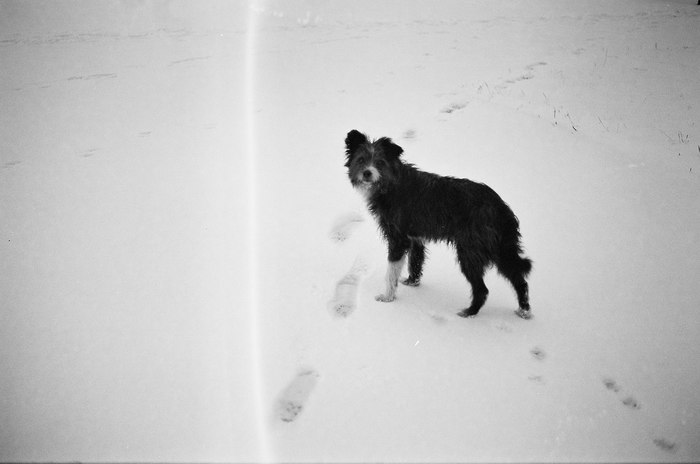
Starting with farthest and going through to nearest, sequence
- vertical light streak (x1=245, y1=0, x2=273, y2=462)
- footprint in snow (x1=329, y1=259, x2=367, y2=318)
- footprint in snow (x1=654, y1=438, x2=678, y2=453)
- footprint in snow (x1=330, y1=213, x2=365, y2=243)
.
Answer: footprint in snow (x1=330, y1=213, x2=365, y2=243)
footprint in snow (x1=329, y1=259, x2=367, y2=318)
vertical light streak (x1=245, y1=0, x2=273, y2=462)
footprint in snow (x1=654, y1=438, x2=678, y2=453)

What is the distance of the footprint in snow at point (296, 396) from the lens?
2.65 meters

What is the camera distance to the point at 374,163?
3564 mm

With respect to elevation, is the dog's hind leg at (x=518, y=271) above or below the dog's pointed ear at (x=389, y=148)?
below

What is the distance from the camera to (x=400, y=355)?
123 inches

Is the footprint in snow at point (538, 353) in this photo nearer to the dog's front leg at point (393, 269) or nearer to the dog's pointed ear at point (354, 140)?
the dog's front leg at point (393, 269)

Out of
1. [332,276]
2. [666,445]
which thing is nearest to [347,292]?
[332,276]

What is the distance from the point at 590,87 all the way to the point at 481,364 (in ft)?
27.0

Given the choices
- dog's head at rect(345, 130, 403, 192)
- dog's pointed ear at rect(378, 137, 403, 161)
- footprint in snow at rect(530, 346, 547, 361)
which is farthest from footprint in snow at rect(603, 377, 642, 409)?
dog's pointed ear at rect(378, 137, 403, 161)

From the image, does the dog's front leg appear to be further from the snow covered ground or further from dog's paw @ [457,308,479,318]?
dog's paw @ [457,308,479,318]

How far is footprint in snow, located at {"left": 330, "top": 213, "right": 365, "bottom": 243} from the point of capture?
4591mm

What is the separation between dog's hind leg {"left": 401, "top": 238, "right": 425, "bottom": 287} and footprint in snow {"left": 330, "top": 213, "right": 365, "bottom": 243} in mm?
977

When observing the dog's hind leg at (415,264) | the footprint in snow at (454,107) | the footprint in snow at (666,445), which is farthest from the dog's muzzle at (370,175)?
the footprint in snow at (454,107)

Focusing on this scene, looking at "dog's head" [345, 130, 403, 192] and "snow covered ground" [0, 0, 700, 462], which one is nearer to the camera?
"snow covered ground" [0, 0, 700, 462]

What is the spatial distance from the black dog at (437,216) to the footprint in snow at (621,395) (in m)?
0.80
